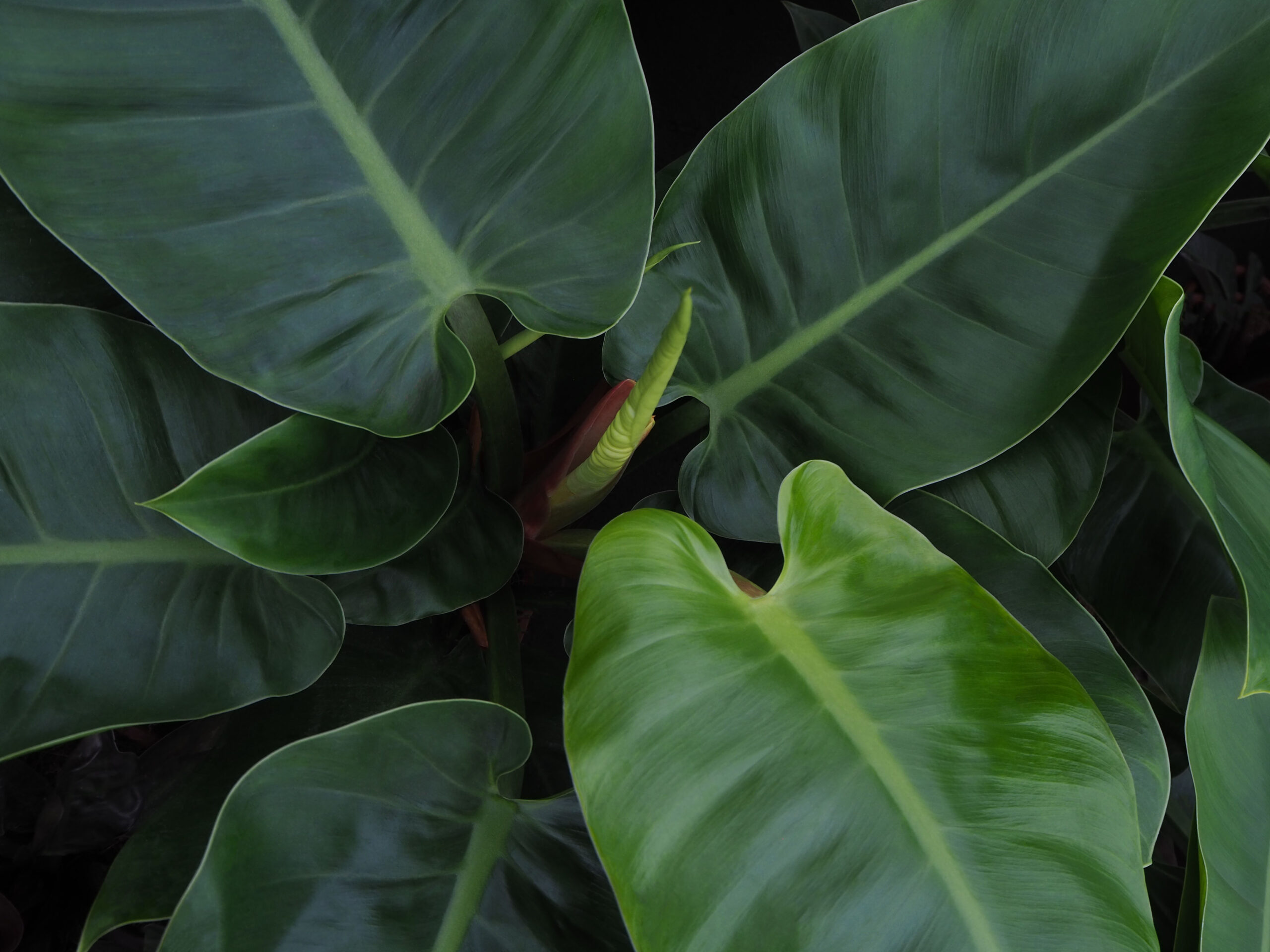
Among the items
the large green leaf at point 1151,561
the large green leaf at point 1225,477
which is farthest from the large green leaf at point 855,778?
the large green leaf at point 1151,561

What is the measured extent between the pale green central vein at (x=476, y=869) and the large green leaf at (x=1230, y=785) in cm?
42

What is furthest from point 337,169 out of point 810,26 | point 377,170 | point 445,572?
point 810,26

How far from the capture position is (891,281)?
0.59 metres

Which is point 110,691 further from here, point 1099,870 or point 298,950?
point 1099,870

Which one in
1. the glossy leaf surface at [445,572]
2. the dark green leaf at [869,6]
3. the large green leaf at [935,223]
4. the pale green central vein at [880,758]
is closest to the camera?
the pale green central vein at [880,758]

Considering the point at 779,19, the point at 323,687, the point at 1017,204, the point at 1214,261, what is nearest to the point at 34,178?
the point at 323,687

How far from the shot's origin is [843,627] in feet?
1.52

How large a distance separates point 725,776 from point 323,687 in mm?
389

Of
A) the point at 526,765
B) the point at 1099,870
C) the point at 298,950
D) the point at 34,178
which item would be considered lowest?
the point at 526,765

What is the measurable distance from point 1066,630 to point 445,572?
44 cm

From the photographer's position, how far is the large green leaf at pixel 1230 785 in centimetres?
54

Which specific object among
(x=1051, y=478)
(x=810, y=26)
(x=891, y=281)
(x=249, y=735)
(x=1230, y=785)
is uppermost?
(x=810, y=26)

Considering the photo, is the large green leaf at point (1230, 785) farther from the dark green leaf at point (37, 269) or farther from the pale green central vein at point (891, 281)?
the dark green leaf at point (37, 269)

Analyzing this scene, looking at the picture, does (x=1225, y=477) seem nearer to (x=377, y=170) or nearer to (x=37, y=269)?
(x=377, y=170)
